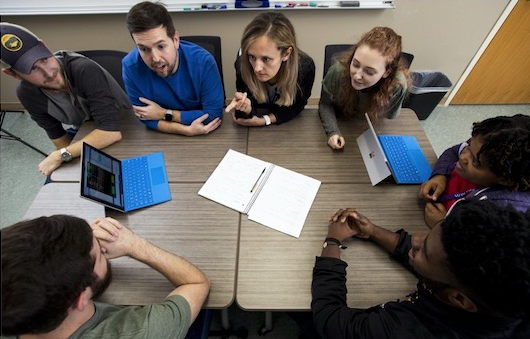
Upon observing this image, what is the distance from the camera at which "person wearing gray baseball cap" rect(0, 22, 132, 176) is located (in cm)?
120

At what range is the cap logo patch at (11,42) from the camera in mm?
1166

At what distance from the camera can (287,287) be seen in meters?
0.99

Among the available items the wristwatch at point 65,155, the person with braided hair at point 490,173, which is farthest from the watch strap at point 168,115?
the person with braided hair at point 490,173

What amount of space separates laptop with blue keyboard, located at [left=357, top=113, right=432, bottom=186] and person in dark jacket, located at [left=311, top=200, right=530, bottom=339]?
1.31ft

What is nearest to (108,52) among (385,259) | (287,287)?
(287,287)

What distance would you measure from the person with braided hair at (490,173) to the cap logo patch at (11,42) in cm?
175

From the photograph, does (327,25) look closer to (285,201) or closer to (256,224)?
(285,201)

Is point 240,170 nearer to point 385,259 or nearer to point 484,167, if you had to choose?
point 385,259

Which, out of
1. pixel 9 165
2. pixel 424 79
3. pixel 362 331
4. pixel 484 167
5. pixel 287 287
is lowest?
pixel 9 165

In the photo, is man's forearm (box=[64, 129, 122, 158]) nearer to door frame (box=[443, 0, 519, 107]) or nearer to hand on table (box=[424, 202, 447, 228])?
hand on table (box=[424, 202, 447, 228])

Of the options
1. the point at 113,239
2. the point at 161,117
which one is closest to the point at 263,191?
the point at 113,239

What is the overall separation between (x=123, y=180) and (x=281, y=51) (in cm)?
92

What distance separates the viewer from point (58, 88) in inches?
56.9

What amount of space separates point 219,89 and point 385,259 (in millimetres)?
1121
